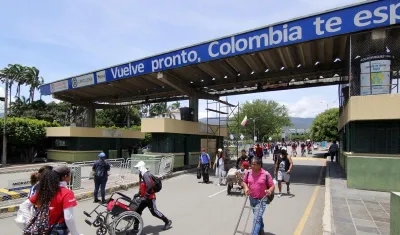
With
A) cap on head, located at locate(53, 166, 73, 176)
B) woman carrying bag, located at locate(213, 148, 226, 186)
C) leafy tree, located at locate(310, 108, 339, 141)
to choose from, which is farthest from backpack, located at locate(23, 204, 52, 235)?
leafy tree, located at locate(310, 108, 339, 141)

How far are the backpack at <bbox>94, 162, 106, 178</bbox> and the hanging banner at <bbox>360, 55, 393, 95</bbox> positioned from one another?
9182 millimetres

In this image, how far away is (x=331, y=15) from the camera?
1208cm

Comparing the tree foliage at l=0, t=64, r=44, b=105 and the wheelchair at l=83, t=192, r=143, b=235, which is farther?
the tree foliage at l=0, t=64, r=44, b=105

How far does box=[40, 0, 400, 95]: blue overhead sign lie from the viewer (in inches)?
440

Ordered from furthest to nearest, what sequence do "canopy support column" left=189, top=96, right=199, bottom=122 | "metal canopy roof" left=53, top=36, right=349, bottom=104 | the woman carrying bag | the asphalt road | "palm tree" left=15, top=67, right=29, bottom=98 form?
"palm tree" left=15, top=67, right=29, bottom=98, "canopy support column" left=189, top=96, right=199, bottom=122, "metal canopy roof" left=53, top=36, right=349, bottom=104, the woman carrying bag, the asphalt road

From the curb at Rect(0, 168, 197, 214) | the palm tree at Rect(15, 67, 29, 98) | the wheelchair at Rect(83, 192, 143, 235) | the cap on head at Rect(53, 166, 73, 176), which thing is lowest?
the curb at Rect(0, 168, 197, 214)

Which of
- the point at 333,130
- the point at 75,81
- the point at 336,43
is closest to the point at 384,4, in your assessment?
the point at 336,43

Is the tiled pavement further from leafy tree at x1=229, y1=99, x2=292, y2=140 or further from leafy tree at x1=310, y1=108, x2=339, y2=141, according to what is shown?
leafy tree at x1=229, y1=99, x2=292, y2=140

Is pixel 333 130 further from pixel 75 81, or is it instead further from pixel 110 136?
pixel 75 81

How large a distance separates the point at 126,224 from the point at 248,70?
14025 mm

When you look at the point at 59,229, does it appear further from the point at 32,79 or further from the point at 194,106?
the point at 32,79

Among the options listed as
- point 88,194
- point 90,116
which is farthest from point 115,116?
point 88,194

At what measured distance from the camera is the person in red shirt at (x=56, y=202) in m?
3.58

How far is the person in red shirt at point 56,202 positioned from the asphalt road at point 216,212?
3583mm
